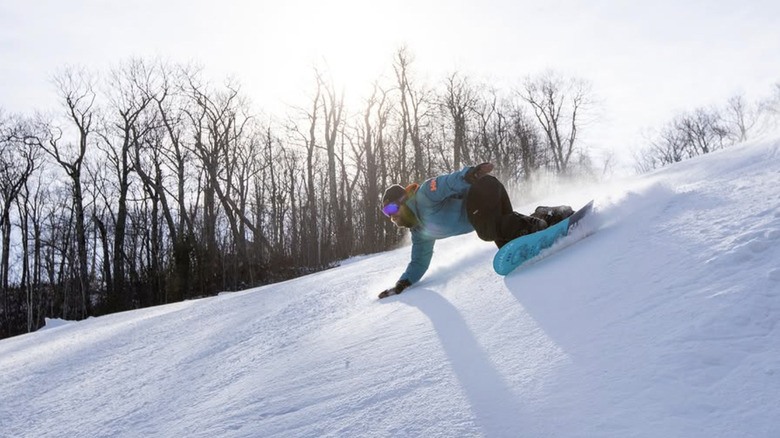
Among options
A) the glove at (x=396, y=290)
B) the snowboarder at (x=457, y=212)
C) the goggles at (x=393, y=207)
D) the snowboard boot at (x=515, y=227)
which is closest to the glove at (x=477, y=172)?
the snowboarder at (x=457, y=212)

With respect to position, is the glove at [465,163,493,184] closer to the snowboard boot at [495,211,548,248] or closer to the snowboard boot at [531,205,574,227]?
the snowboard boot at [495,211,548,248]

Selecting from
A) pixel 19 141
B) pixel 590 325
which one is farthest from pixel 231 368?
pixel 19 141

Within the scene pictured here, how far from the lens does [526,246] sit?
3.14 m

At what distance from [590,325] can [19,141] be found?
97.5ft

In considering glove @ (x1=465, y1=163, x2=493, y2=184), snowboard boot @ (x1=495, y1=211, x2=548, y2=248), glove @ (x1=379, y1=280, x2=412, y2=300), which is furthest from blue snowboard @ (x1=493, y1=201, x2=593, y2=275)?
glove @ (x1=379, y1=280, x2=412, y2=300)

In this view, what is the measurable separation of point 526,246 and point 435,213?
0.96m

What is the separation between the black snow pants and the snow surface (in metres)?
0.28

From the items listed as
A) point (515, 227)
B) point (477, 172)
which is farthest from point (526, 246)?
point (477, 172)

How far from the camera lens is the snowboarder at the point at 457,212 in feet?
11.9

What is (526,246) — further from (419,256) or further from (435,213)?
(419,256)

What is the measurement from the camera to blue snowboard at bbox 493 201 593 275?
9.99 ft

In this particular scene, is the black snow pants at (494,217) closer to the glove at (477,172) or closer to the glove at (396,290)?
the glove at (477,172)

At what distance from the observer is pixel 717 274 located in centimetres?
171

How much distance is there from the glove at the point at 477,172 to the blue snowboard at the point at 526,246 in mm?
637
